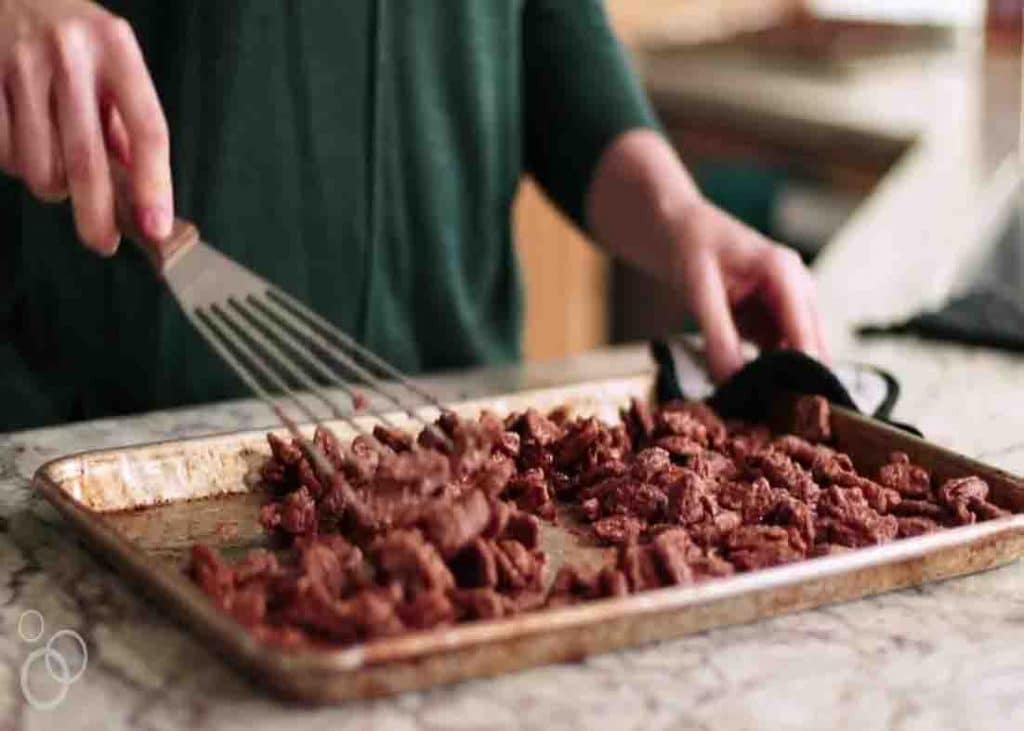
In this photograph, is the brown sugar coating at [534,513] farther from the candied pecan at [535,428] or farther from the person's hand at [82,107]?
the person's hand at [82,107]

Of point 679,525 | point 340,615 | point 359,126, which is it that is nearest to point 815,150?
point 359,126

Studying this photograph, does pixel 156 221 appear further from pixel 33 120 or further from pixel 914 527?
pixel 914 527

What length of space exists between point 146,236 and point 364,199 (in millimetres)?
477

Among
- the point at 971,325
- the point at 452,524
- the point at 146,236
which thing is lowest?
the point at 971,325

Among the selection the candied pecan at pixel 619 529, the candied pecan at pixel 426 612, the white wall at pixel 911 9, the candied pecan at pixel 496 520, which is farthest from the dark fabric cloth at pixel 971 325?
the white wall at pixel 911 9

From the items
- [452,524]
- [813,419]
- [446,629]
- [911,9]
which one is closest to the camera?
[446,629]

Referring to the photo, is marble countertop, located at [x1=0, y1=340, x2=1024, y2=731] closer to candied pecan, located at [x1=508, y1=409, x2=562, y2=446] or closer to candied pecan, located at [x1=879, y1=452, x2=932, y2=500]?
candied pecan, located at [x1=879, y1=452, x2=932, y2=500]

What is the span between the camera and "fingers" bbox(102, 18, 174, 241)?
991 millimetres

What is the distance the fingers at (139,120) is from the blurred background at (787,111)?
4.25 feet

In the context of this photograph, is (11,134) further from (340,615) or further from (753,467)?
(753,467)

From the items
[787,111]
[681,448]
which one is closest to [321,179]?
[681,448]

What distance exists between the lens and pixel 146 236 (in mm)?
1039

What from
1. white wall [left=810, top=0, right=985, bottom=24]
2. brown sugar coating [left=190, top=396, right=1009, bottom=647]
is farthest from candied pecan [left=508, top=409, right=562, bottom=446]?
white wall [left=810, top=0, right=985, bottom=24]

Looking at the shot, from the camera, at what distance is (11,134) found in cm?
104
